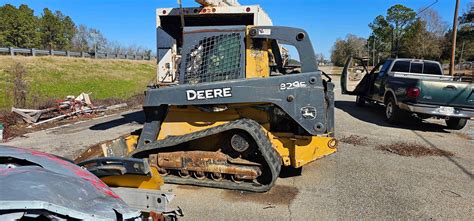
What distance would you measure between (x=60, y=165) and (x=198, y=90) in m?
2.46

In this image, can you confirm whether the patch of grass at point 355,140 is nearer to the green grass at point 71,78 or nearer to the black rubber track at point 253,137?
the black rubber track at point 253,137

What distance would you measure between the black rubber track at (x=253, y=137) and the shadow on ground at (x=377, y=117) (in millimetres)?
6328

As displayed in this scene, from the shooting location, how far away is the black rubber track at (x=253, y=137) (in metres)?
4.43

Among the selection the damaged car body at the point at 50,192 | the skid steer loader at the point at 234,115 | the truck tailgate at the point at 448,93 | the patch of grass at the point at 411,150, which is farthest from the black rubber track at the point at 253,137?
the truck tailgate at the point at 448,93

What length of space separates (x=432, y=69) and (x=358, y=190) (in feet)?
26.6

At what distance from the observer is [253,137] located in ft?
14.5

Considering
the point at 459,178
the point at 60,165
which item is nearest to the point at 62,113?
the point at 60,165

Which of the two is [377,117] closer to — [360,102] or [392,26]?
[360,102]

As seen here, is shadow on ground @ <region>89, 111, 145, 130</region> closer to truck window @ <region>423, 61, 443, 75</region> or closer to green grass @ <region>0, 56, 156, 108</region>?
green grass @ <region>0, 56, 156, 108</region>

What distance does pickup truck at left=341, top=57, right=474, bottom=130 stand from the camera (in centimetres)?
827

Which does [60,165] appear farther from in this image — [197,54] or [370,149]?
[370,149]

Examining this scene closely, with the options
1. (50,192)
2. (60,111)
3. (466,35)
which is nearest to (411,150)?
(50,192)

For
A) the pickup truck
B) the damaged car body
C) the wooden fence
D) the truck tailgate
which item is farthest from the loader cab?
the wooden fence

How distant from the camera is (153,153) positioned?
4.91 metres
